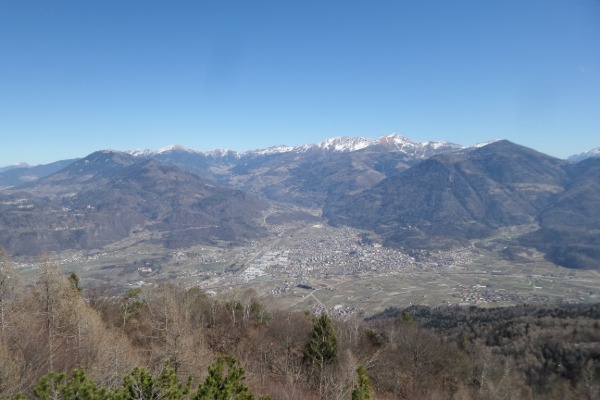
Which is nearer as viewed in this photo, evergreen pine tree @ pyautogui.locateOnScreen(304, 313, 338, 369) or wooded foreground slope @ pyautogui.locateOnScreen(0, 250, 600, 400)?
wooded foreground slope @ pyautogui.locateOnScreen(0, 250, 600, 400)

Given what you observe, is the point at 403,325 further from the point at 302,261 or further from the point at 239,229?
the point at 239,229

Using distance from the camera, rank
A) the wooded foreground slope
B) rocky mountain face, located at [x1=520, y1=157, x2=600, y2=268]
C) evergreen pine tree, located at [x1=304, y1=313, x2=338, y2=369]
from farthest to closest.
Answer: rocky mountain face, located at [x1=520, y1=157, x2=600, y2=268] → evergreen pine tree, located at [x1=304, y1=313, x2=338, y2=369] → the wooded foreground slope

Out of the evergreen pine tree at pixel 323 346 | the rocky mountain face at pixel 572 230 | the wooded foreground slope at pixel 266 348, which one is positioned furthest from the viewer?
the rocky mountain face at pixel 572 230

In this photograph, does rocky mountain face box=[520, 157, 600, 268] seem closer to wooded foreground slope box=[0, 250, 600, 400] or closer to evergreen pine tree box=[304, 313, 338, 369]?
wooded foreground slope box=[0, 250, 600, 400]

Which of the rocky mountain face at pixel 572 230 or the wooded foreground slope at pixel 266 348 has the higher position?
the wooded foreground slope at pixel 266 348

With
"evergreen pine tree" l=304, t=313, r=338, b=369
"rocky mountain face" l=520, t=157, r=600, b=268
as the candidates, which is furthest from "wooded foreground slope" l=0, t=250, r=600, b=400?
"rocky mountain face" l=520, t=157, r=600, b=268

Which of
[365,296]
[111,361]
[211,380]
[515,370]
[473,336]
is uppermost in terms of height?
[211,380]

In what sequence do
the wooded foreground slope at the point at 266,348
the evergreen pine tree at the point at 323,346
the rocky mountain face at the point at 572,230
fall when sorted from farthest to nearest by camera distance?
1. the rocky mountain face at the point at 572,230
2. the evergreen pine tree at the point at 323,346
3. the wooded foreground slope at the point at 266,348

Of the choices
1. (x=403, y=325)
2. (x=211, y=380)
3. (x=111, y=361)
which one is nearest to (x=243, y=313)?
(x=403, y=325)

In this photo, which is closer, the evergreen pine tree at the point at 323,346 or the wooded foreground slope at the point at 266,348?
the wooded foreground slope at the point at 266,348

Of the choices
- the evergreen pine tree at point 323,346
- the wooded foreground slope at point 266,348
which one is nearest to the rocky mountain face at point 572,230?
the wooded foreground slope at point 266,348

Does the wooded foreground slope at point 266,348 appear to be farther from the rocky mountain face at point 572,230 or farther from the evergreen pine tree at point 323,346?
the rocky mountain face at point 572,230
